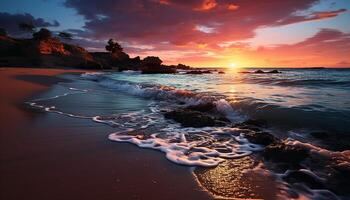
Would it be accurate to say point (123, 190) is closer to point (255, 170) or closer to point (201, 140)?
point (255, 170)

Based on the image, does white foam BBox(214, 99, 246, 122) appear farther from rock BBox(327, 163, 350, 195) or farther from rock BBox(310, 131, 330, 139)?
rock BBox(327, 163, 350, 195)

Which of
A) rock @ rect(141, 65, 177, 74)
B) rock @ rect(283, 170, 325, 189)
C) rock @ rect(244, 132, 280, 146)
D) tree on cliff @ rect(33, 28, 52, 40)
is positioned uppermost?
tree on cliff @ rect(33, 28, 52, 40)

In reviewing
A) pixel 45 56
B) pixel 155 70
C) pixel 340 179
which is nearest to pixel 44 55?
pixel 45 56

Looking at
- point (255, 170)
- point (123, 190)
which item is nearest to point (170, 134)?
point (255, 170)

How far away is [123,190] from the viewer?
2.71 m

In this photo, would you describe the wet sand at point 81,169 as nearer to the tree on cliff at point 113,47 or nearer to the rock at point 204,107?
the rock at point 204,107

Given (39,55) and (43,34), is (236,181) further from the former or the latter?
(43,34)

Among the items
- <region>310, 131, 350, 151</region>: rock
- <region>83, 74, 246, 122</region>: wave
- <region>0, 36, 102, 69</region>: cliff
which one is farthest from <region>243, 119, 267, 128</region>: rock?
<region>0, 36, 102, 69</region>: cliff

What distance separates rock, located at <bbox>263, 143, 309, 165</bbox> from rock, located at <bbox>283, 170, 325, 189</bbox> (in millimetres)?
382

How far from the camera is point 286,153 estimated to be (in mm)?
3795

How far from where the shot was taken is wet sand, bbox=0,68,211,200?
264cm

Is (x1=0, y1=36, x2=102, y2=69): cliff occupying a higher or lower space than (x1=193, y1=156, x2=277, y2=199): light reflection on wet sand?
higher

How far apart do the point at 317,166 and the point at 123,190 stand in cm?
263

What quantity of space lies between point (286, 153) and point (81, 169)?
293cm
